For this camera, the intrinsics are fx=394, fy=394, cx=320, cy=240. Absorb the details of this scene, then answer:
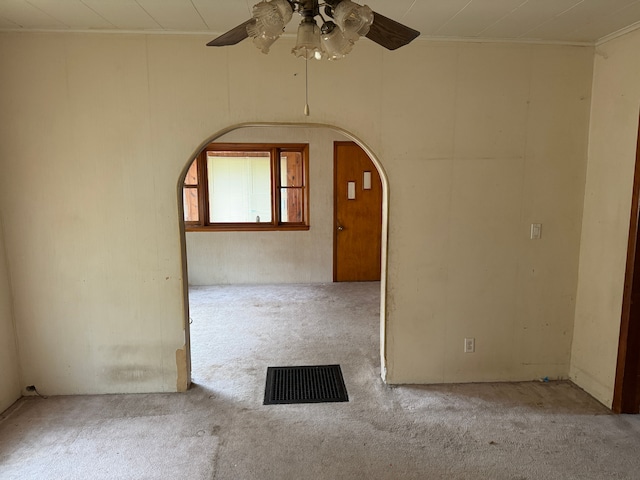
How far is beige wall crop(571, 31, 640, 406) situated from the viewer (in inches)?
99.3

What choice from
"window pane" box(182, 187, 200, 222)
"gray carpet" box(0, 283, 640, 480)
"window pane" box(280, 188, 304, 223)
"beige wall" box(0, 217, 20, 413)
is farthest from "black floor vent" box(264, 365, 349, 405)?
"window pane" box(182, 187, 200, 222)

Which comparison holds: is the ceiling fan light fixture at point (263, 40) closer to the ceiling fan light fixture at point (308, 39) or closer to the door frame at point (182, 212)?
the ceiling fan light fixture at point (308, 39)

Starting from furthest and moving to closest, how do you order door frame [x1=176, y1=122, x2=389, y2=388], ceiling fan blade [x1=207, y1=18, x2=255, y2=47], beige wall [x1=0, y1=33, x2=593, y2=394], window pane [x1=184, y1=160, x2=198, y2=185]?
window pane [x1=184, y1=160, x2=198, y2=185]
door frame [x1=176, y1=122, x2=389, y2=388]
beige wall [x1=0, y1=33, x2=593, y2=394]
ceiling fan blade [x1=207, y1=18, x2=255, y2=47]

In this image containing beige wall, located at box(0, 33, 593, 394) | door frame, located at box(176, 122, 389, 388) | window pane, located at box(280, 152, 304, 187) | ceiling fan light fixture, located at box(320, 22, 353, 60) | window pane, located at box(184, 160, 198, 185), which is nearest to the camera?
ceiling fan light fixture, located at box(320, 22, 353, 60)

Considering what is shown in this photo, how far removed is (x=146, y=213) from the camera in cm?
273

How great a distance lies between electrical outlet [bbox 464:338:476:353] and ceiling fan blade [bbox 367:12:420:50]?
2198mm

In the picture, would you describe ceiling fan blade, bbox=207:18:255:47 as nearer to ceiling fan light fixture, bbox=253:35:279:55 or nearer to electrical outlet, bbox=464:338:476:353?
ceiling fan light fixture, bbox=253:35:279:55

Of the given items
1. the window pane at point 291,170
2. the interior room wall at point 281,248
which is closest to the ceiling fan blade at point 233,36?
the interior room wall at point 281,248

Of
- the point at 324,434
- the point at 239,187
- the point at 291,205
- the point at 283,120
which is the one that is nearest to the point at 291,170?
the point at 291,205

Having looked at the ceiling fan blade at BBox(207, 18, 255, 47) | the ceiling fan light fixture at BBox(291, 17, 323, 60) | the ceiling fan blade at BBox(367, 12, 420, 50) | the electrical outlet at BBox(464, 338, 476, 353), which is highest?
the ceiling fan blade at BBox(207, 18, 255, 47)

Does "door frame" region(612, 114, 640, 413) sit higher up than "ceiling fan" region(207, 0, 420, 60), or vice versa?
"ceiling fan" region(207, 0, 420, 60)

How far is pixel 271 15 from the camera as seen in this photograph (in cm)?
130

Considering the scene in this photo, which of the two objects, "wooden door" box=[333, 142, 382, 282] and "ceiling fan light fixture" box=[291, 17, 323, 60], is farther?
"wooden door" box=[333, 142, 382, 282]

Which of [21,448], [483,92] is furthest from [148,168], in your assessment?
[483,92]
